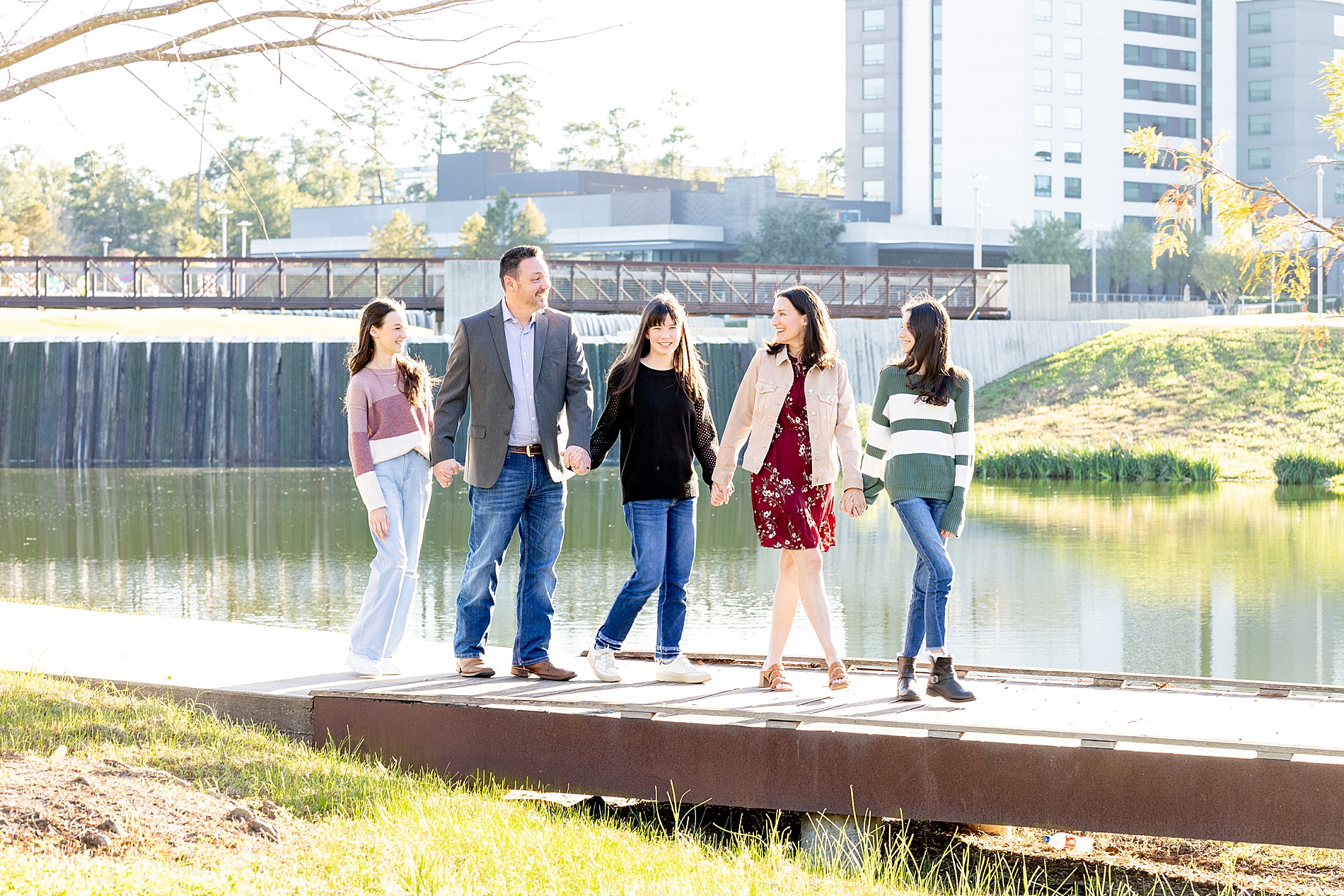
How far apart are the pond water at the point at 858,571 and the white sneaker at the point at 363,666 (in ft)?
10.2

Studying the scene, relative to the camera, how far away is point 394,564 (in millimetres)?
6168

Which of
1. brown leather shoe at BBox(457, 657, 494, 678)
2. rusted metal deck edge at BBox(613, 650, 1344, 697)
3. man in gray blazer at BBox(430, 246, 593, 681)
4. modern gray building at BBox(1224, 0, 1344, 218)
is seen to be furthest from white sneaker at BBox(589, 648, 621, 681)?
modern gray building at BBox(1224, 0, 1344, 218)

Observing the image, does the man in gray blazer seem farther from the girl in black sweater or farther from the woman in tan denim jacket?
the woman in tan denim jacket

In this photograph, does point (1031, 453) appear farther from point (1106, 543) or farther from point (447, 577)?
point (447, 577)

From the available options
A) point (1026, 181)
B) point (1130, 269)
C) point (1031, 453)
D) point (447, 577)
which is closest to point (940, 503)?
point (447, 577)

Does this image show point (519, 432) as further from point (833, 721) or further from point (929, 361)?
point (833, 721)

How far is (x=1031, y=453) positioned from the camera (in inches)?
941

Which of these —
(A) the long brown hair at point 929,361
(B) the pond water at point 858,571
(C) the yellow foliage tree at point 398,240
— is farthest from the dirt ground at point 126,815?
(C) the yellow foliage tree at point 398,240

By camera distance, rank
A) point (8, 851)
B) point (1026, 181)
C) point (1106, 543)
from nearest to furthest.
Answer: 1. point (8, 851)
2. point (1106, 543)
3. point (1026, 181)

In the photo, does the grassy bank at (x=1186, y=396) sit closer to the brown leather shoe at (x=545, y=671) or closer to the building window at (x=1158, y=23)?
the brown leather shoe at (x=545, y=671)

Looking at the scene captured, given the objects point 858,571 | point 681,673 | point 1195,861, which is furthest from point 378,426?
point 858,571

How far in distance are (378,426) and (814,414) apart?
71.7 inches

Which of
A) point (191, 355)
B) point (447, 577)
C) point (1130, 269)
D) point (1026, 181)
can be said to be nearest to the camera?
point (447, 577)

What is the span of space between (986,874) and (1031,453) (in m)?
19.4
